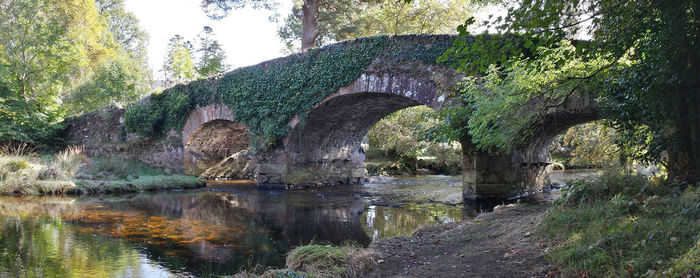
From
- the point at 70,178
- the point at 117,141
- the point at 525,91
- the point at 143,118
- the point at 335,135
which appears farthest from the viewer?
the point at 117,141

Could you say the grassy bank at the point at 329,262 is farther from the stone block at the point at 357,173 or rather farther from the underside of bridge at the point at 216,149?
the underside of bridge at the point at 216,149

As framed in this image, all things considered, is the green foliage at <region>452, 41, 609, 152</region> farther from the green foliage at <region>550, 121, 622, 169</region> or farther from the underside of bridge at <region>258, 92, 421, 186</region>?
the underside of bridge at <region>258, 92, 421, 186</region>

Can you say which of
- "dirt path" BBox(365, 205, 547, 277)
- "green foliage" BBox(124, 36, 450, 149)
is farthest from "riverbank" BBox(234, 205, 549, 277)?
"green foliage" BBox(124, 36, 450, 149)

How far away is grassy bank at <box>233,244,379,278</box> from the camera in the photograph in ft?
13.1

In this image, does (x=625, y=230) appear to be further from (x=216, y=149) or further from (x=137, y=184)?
(x=216, y=149)

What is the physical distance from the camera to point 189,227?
308 inches

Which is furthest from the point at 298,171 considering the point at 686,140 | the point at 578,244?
the point at 578,244

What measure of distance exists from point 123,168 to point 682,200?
16.1 meters

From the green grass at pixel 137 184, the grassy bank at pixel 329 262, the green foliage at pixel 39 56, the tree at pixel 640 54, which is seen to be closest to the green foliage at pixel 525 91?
the tree at pixel 640 54

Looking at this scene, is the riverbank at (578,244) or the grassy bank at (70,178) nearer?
the riverbank at (578,244)

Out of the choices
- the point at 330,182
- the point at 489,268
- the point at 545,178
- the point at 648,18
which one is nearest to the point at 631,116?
the point at 648,18

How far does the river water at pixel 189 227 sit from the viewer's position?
525 centimetres

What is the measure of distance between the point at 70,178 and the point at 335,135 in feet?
26.8

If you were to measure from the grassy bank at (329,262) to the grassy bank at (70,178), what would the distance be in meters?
10.1
